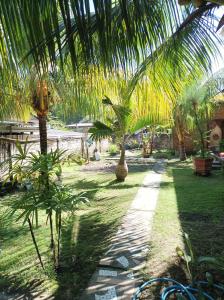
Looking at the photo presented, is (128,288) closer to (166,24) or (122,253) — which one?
(122,253)

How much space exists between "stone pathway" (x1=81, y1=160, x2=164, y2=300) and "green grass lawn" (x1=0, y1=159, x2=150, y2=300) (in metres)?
0.15

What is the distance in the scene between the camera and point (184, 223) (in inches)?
229

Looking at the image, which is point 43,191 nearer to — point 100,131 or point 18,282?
point 18,282

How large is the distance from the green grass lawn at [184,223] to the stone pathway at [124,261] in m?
0.17

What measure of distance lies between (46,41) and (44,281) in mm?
3137

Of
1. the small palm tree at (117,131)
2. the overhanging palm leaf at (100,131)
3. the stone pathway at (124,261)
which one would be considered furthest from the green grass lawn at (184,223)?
the overhanging palm leaf at (100,131)

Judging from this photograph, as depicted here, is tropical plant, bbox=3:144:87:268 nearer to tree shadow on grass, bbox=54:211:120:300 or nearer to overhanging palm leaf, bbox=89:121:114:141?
tree shadow on grass, bbox=54:211:120:300

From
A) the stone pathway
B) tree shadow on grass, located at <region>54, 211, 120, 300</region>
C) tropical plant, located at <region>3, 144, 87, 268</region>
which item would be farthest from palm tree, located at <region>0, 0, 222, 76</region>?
tree shadow on grass, located at <region>54, 211, 120, 300</region>

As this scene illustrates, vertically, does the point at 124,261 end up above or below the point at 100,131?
below

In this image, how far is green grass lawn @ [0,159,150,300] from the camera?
3652mm

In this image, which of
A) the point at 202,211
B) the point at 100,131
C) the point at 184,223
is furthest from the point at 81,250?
the point at 100,131

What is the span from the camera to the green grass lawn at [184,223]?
4082mm

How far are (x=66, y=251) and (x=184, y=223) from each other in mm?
2440

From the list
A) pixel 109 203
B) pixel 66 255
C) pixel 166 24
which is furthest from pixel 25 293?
pixel 109 203
